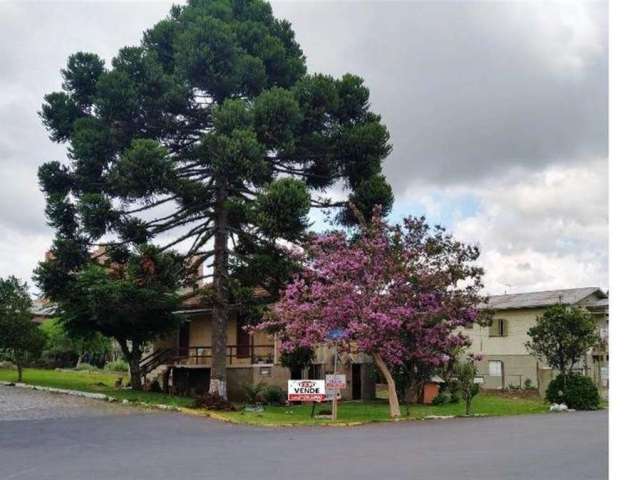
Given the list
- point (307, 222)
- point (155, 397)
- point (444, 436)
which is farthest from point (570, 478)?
point (155, 397)

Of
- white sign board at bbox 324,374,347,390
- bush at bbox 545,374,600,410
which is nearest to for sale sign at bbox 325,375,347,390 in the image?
white sign board at bbox 324,374,347,390

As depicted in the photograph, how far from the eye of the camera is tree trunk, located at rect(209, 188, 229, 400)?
2606 centimetres

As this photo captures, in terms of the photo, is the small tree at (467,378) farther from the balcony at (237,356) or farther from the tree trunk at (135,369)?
the tree trunk at (135,369)

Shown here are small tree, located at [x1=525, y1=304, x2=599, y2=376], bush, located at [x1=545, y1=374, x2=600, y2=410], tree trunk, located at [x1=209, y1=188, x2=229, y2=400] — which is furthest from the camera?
small tree, located at [x1=525, y1=304, x2=599, y2=376]

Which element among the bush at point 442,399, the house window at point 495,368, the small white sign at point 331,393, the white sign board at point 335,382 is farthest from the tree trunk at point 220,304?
the house window at point 495,368

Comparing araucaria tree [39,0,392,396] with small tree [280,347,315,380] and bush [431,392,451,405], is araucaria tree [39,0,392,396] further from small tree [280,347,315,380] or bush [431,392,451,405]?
bush [431,392,451,405]

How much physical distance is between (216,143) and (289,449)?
13728 millimetres

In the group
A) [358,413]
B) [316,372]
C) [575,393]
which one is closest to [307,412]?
[358,413]

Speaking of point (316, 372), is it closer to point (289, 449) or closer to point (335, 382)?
point (335, 382)

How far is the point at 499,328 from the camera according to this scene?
4231 centimetres

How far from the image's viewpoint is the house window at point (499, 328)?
138 ft

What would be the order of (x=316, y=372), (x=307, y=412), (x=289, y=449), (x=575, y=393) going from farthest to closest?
(x=316, y=372)
(x=575, y=393)
(x=307, y=412)
(x=289, y=449)

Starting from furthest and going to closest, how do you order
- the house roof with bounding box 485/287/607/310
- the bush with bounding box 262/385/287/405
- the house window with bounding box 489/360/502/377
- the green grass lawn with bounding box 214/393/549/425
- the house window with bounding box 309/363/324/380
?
1. the house window with bounding box 489/360/502/377
2. the house roof with bounding box 485/287/607/310
3. the house window with bounding box 309/363/324/380
4. the bush with bounding box 262/385/287/405
5. the green grass lawn with bounding box 214/393/549/425

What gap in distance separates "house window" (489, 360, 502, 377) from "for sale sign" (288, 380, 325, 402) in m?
23.6
